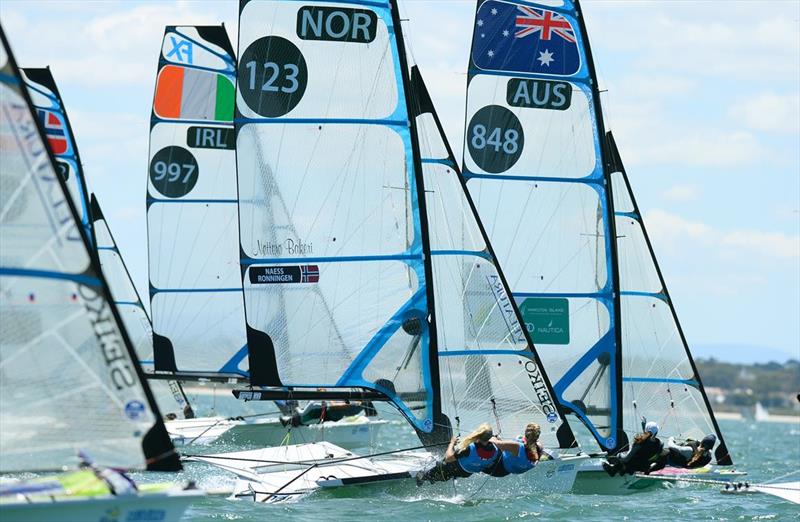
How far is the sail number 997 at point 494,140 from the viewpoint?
22844 millimetres

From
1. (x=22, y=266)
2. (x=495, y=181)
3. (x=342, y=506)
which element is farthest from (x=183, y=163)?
(x=22, y=266)

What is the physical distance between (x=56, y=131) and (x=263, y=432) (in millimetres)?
6777

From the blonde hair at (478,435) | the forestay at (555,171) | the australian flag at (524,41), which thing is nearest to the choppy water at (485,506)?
the blonde hair at (478,435)

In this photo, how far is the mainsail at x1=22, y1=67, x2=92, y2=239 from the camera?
91.2ft

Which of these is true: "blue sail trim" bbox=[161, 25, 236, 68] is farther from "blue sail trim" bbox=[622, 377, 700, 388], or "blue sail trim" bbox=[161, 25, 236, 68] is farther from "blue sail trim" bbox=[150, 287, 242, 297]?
"blue sail trim" bbox=[622, 377, 700, 388]

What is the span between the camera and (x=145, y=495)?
11.0m

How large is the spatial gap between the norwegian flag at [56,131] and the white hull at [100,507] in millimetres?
17492

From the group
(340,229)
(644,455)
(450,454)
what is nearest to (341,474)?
(450,454)

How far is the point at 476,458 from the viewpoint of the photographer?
1714 centimetres

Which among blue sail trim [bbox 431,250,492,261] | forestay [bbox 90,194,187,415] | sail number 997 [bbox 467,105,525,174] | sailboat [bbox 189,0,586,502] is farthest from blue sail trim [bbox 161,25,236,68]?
blue sail trim [bbox 431,250,492,261]

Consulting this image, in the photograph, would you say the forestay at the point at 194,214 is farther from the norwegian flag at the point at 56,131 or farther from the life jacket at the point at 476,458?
the life jacket at the point at 476,458

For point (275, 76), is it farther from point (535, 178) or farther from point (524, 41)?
point (535, 178)

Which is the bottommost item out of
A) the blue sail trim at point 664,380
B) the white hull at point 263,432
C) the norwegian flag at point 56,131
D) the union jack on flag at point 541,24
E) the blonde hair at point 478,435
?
the white hull at point 263,432

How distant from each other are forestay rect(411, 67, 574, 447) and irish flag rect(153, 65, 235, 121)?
9528 millimetres
